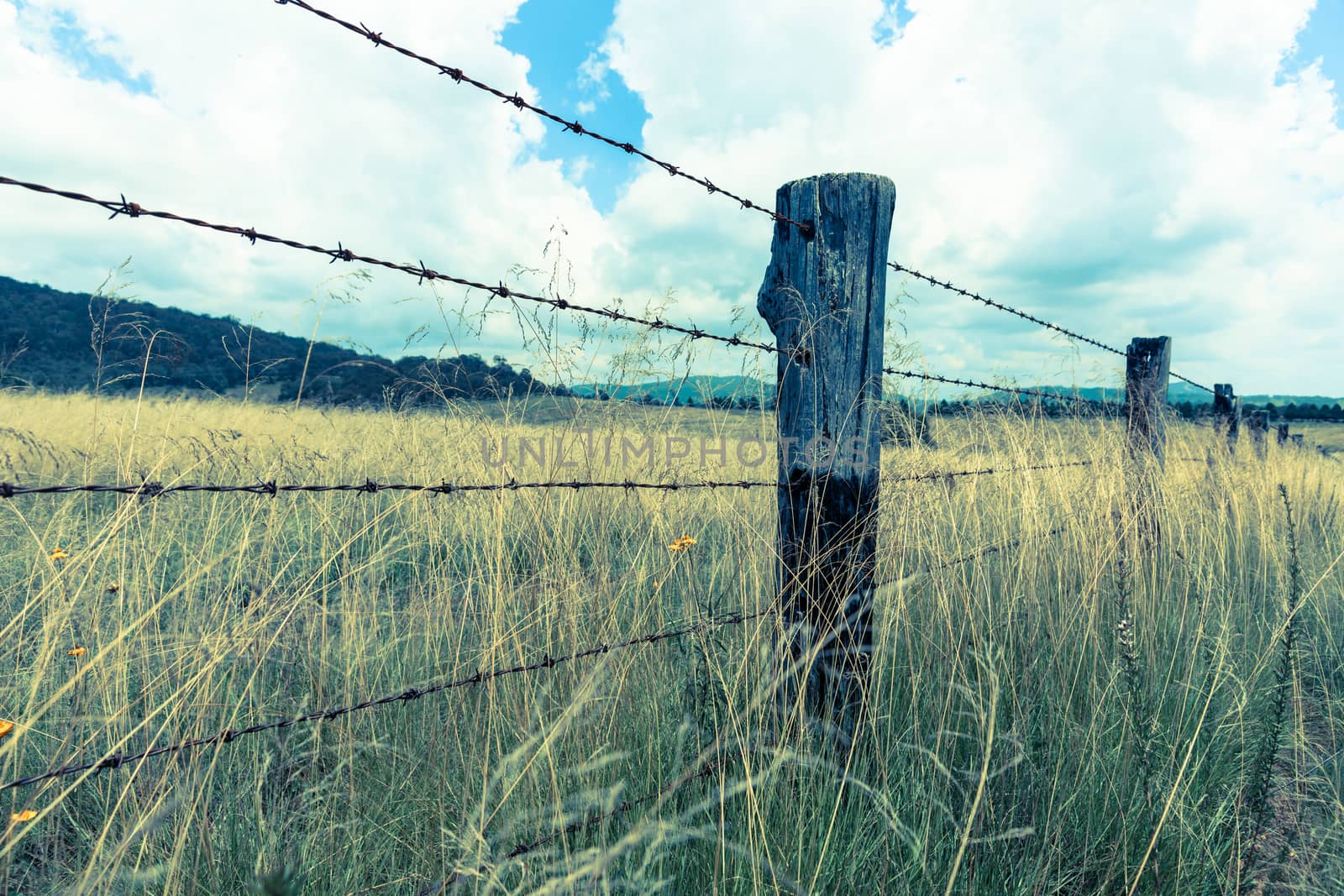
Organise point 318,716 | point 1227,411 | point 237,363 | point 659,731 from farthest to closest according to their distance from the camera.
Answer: point 1227,411
point 237,363
point 659,731
point 318,716

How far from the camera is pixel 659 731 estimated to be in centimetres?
194

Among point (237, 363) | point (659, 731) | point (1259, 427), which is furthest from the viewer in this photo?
point (1259, 427)

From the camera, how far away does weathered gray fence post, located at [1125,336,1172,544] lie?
160 inches

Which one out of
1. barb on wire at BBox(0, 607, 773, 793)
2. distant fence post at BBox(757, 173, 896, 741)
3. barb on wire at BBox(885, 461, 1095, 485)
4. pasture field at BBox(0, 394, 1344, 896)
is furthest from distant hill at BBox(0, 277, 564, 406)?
barb on wire at BBox(885, 461, 1095, 485)

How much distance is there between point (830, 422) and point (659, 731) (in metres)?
0.98

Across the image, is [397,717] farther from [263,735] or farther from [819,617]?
A: [819,617]

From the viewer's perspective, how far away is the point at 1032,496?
116 inches

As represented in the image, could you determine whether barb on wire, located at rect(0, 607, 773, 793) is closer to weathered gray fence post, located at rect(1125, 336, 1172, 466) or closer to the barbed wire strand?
the barbed wire strand

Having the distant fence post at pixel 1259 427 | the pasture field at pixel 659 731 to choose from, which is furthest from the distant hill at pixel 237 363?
the distant fence post at pixel 1259 427

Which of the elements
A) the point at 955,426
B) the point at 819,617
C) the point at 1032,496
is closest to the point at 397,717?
the point at 819,617

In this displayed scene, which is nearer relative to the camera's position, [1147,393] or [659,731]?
[659,731]

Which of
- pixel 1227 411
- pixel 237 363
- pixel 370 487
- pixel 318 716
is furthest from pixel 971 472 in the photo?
pixel 1227 411

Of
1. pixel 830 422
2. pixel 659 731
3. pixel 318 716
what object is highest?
pixel 830 422

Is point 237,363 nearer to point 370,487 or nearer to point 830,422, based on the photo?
point 370,487
